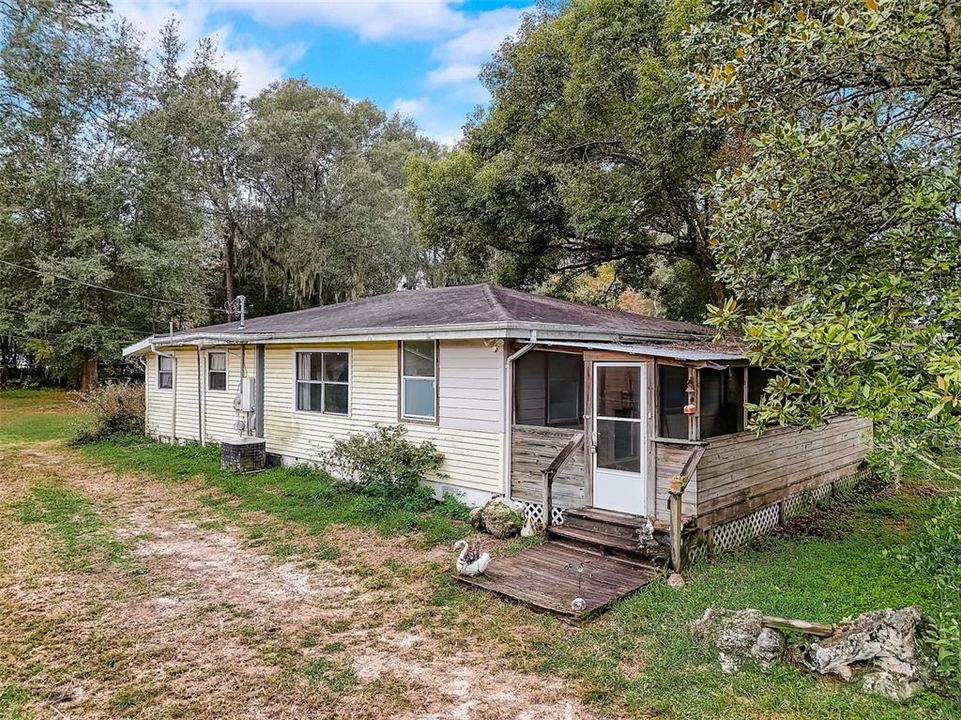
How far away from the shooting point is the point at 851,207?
174 inches

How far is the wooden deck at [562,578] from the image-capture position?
530cm

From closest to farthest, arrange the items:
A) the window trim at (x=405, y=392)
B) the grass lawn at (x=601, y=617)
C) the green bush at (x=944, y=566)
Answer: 1. the green bush at (x=944, y=566)
2. the grass lawn at (x=601, y=617)
3. the window trim at (x=405, y=392)

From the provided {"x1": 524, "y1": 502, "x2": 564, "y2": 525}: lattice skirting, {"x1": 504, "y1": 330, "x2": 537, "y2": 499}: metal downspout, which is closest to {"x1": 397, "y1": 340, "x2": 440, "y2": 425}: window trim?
{"x1": 504, "y1": 330, "x2": 537, "y2": 499}: metal downspout

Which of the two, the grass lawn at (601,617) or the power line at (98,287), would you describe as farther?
the power line at (98,287)

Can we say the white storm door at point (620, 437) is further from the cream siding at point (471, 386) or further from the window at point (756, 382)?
the window at point (756, 382)

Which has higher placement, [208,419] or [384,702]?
[208,419]

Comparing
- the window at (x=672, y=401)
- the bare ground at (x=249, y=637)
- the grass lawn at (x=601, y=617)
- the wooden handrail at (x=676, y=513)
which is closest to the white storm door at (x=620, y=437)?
the window at (x=672, y=401)

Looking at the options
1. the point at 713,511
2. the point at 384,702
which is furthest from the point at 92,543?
the point at 713,511

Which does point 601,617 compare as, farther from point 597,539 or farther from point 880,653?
point 880,653

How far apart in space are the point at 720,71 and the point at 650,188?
7.10 m

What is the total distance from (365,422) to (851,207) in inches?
290

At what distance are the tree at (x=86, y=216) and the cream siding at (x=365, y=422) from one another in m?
12.1

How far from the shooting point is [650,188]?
11.5 m

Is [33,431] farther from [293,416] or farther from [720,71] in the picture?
[720,71]
